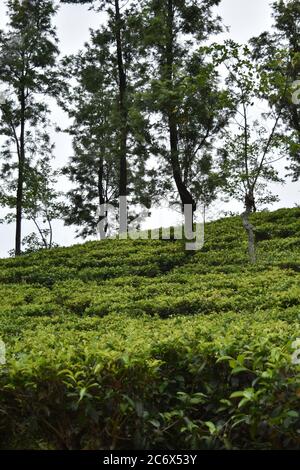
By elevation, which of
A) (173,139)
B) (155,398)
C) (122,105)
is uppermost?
(122,105)


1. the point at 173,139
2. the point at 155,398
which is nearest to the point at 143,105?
the point at 173,139

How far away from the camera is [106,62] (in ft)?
69.4

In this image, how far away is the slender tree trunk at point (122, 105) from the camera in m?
18.7

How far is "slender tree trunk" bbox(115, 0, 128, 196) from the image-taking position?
18.7 meters

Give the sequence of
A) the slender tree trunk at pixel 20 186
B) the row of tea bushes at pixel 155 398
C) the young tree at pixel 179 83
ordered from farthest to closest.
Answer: the slender tree trunk at pixel 20 186, the young tree at pixel 179 83, the row of tea bushes at pixel 155 398

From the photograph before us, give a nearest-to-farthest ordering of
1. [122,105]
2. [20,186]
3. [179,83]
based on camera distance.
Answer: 1. [179,83]
2. [122,105]
3. [20,186]

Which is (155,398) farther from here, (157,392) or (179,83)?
(179,83)

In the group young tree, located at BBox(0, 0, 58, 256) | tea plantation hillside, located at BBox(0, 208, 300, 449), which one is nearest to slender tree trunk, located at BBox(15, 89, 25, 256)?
young tree, located at BBox(0, 0, 58, 256)

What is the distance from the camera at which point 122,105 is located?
1895 cm

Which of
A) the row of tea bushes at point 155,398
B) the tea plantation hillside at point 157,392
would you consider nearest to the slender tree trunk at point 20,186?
the tea plantation hillside at point 157,392

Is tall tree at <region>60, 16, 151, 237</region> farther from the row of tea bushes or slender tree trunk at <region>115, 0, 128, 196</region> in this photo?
the row of tea bushes

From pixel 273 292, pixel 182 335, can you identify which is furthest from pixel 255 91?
pixel 182 335

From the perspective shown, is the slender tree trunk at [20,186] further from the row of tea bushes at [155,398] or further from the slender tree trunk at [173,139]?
the row of tea bushes at [155,398]

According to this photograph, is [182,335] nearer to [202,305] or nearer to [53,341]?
[53,341]
